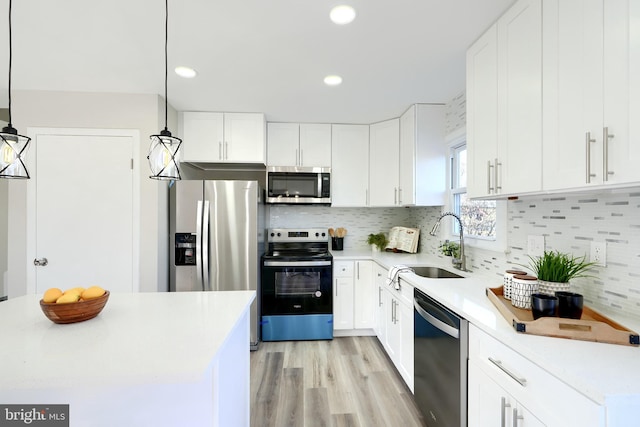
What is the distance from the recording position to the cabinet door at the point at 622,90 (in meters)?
0.80

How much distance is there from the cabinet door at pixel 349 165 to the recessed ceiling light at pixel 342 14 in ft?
5.49

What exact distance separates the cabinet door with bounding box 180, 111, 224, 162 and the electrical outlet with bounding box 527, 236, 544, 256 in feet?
8.86

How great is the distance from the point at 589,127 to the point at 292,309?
260 centimetres

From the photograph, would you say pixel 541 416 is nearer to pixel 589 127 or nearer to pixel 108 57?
pixel 589 127

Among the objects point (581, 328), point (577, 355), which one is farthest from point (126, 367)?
point (581, 328)

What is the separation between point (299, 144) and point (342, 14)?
172 centimetres

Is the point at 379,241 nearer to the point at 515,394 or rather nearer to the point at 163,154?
the point at 515,394

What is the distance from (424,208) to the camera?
3090 mm

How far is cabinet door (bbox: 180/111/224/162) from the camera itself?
2756 mm

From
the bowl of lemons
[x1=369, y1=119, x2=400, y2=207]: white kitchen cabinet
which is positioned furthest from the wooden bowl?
[x1=369, y1=119, x2=400, y2=207]: white kitchen cabinet

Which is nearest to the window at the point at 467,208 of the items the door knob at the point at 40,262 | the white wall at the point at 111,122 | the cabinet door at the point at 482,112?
the cabinet door at the point at 482,112

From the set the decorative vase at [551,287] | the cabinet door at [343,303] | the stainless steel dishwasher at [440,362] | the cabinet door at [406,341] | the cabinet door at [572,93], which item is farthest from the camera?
the cabinet door at [343,303]

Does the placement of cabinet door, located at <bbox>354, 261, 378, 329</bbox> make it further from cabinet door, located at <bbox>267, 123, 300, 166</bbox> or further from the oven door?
cabinet door, located at <bbox>267, 123, 300, 166</bbox>

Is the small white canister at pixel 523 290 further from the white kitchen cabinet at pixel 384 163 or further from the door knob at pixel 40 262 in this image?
the door knob at pixel 40 262
